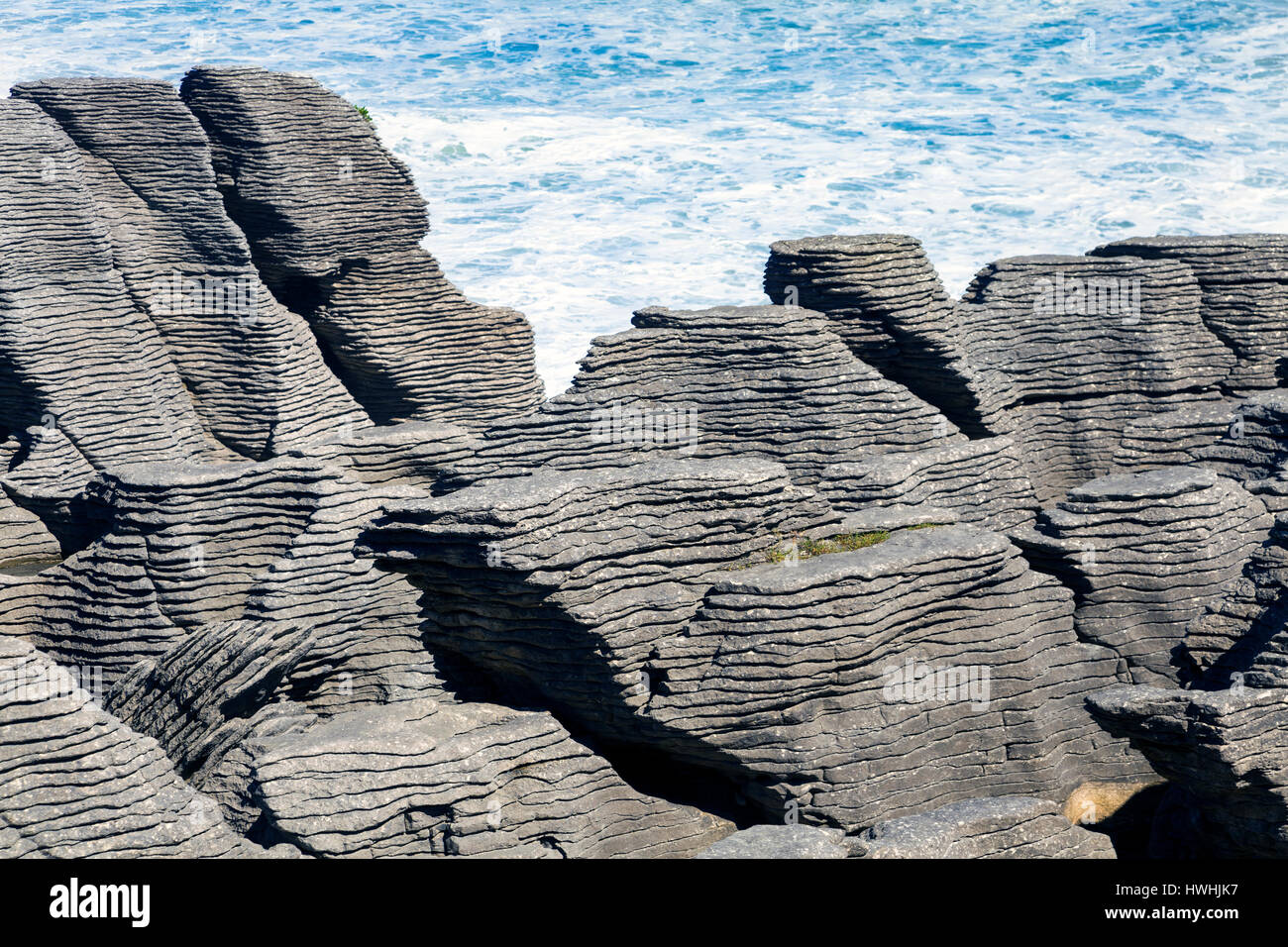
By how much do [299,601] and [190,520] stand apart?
250 cm

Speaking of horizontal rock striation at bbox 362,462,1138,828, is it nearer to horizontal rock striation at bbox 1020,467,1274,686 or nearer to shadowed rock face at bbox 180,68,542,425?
horizontal rock striation at bbox 1020,467,1274,686

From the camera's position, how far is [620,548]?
56.0 feet

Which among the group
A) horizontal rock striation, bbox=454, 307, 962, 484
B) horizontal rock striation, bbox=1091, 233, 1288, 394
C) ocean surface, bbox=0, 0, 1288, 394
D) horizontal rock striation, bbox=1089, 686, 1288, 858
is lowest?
ocean surface, bbox=0, 0, 1288, 394

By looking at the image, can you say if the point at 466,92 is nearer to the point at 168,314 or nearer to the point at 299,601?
the point at 168,314

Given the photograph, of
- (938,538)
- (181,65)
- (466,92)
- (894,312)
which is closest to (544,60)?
(466,92)

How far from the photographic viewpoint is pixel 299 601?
20172mm

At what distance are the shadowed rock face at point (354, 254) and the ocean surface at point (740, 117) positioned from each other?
29213 mm

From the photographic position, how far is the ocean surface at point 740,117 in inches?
3041

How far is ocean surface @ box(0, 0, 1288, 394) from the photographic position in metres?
77.2

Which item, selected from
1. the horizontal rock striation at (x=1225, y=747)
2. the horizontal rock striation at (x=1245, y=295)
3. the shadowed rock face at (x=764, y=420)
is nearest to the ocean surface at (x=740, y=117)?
the horizontal rock striation at (x=1245, y=295)

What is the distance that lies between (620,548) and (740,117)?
83.1 metres

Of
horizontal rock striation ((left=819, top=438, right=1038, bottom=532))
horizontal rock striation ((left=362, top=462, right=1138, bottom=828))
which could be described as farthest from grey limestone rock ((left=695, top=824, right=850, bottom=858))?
horizontal rock striation ((left=819, top=438, right=1038, bottom=532))

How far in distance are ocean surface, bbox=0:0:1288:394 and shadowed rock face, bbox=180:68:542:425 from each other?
29213 mm

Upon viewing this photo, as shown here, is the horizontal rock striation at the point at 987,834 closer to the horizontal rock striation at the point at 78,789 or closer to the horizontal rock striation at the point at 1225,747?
the horizontal rock striation at the point at 1225,747
